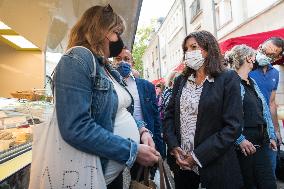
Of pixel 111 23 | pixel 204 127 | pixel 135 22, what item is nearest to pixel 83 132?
pixel 111 23

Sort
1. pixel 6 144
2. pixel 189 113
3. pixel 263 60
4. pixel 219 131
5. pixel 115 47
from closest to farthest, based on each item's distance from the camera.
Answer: pixel 115 47 < pixel 219 131 < pixel 189 113 < pixel 6 144 < pixel 263 60

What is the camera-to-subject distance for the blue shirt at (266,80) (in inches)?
152

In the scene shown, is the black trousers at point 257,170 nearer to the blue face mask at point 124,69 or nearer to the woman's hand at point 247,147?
the woman's hand at point 247,147

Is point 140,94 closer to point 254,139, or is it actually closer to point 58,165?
point 254,139

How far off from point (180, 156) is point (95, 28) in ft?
4.43

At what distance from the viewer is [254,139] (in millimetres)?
3084

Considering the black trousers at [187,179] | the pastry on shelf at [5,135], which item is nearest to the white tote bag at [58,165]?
the black trousers at [187,179]

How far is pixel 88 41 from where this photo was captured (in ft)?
5.68

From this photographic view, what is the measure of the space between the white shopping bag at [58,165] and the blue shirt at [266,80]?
2.80 m

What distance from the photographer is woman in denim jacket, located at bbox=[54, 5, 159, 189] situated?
1.49 metres

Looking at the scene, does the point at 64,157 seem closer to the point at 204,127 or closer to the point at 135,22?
the point at 204,127

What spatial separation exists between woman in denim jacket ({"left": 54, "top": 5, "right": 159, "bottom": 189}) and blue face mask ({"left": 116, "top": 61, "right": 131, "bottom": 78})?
1.93 meters

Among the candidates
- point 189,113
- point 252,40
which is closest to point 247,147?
point 189,113

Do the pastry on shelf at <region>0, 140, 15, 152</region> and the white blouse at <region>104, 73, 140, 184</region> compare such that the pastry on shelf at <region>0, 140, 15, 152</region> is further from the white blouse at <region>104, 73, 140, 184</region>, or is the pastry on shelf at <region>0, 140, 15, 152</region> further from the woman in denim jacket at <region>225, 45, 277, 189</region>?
the woman in denim jacket at <region>225, 45, 277, 189</region>
